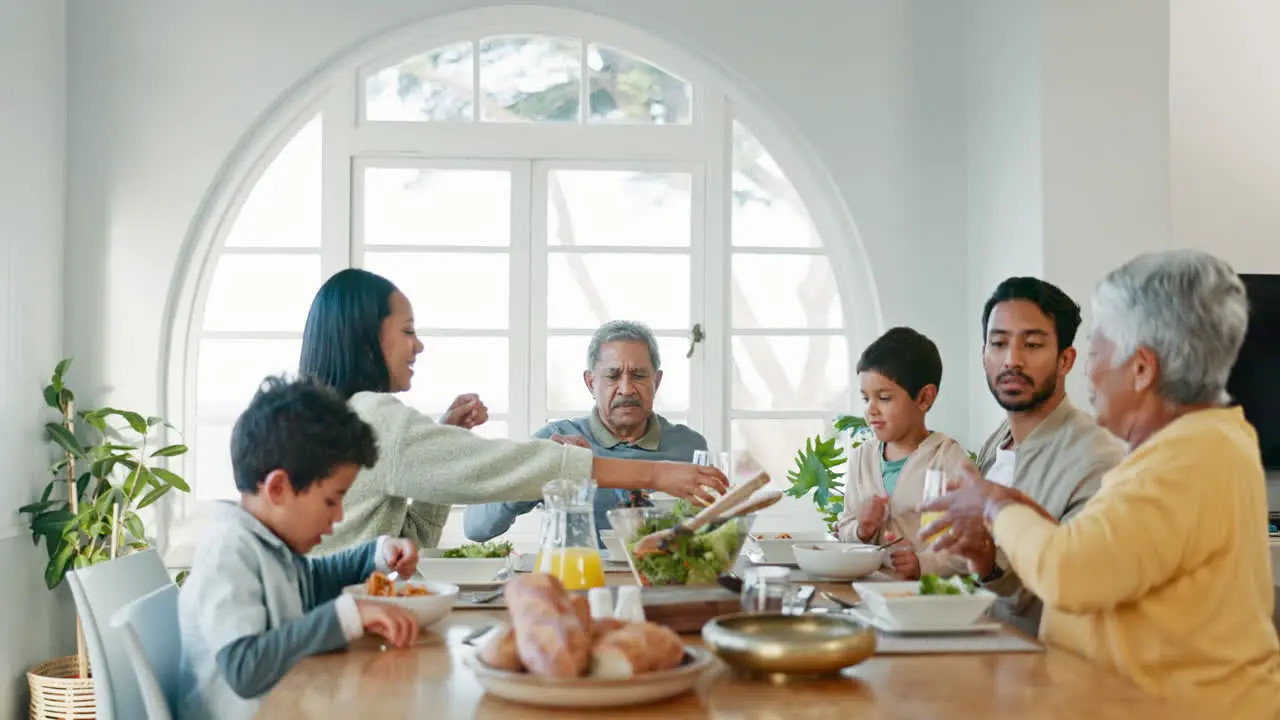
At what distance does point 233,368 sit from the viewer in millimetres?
4793

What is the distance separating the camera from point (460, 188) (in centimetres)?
484

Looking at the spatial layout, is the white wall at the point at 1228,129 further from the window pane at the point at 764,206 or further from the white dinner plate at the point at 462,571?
the white dinner plate at the point at 462,571

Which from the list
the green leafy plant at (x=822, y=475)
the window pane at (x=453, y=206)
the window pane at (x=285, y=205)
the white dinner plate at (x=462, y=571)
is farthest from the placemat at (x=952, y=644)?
the window pane at (x=285, y=205)

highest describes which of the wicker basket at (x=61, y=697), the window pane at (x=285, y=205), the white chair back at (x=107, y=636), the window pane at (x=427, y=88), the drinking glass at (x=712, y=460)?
the window pane at (x=427, y=88)

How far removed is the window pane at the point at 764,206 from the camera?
495cm

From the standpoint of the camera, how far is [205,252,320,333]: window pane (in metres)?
4.79

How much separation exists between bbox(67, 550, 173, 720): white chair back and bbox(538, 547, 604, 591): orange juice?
28.3 inches

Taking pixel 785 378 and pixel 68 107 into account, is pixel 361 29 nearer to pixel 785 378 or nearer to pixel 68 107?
pixel 68 107

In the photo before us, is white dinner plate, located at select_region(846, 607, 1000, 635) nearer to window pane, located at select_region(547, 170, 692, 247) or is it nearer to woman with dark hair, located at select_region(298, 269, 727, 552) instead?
woman with dark hair, located at select_region(298, 269, 727, 552)

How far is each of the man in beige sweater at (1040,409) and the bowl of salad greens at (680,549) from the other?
56 centimetres

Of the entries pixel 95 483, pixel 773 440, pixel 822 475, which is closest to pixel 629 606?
pixel 822 475

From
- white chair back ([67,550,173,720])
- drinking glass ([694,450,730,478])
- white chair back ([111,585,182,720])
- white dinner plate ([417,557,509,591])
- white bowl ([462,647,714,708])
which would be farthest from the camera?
drinking glass ([694,450,730,478])

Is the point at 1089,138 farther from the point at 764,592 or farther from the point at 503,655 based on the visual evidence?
the point at 503,655

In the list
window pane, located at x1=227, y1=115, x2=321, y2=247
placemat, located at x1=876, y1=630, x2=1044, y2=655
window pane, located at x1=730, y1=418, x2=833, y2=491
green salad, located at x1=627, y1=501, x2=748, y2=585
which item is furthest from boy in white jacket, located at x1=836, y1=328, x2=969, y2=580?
window pane, located at x1=227, y1=115, x2=321, y2=247
